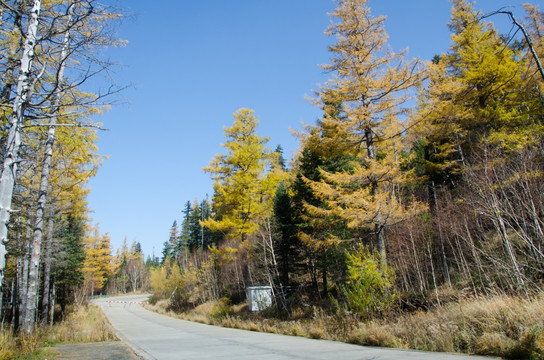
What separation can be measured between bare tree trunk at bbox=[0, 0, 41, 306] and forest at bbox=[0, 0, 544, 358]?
23 mm

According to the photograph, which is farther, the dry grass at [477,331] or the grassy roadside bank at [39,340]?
the grassy roadside bank at [39,340]

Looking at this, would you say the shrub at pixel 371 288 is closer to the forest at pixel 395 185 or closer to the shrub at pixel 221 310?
the forest at pixel 395 185

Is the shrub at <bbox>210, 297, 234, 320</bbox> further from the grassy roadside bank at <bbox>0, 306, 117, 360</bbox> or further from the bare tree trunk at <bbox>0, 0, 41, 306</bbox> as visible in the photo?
the bare tree trunk at <bbox>0, 0, 41, 306</bbox>

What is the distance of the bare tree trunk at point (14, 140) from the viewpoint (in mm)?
4754

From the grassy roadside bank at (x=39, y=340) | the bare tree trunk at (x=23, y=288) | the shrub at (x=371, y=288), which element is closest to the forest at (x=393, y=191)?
the shrub at (x=371, y=288)

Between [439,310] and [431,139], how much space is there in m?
14.8

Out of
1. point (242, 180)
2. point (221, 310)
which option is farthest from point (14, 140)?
point (221, 310)

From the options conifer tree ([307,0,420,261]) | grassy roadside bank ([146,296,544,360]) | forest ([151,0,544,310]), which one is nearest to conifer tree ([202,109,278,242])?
forest ([151,0,544,310])

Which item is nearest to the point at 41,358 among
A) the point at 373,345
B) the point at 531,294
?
the point at 373,345

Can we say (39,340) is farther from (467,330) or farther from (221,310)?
(221,310)

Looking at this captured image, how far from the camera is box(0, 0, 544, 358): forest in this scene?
6.31m

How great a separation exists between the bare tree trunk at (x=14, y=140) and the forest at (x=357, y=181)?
2 cm

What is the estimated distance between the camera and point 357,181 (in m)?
11.7

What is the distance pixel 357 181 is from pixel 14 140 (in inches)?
402
